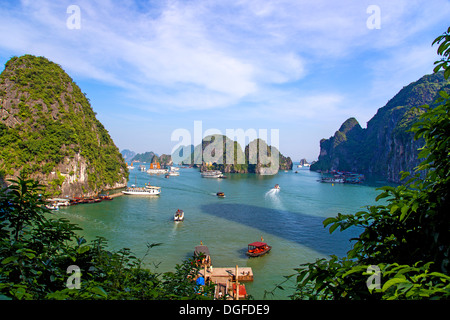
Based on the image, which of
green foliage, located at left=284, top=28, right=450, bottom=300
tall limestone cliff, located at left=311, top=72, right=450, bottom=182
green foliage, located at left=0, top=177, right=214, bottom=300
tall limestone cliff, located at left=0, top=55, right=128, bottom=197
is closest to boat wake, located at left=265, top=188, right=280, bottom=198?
tall limestone cliff, located at left=0, top=55, right=128, bottom=197

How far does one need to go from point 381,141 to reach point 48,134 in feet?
437

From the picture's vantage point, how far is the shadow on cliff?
77.2 ft

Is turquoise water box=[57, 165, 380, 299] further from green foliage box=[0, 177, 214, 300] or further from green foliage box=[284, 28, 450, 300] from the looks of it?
green foliage box=[284, 28, 450, 300]

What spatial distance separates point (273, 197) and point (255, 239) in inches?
974

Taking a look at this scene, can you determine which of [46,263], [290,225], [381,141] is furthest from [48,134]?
[381,141]

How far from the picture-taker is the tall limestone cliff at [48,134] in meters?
42.3

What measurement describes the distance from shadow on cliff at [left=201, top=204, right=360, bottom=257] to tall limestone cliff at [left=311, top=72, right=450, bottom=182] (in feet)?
237

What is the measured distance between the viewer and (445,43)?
234 cm

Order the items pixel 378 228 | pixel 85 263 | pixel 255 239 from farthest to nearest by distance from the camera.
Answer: pixel 255 239, pixel 85 263, pixel 378 228

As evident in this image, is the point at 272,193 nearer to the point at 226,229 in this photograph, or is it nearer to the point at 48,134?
the point at 226,229

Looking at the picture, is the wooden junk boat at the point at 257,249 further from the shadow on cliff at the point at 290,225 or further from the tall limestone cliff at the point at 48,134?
the tall limestone cliff at the point at 48,134
